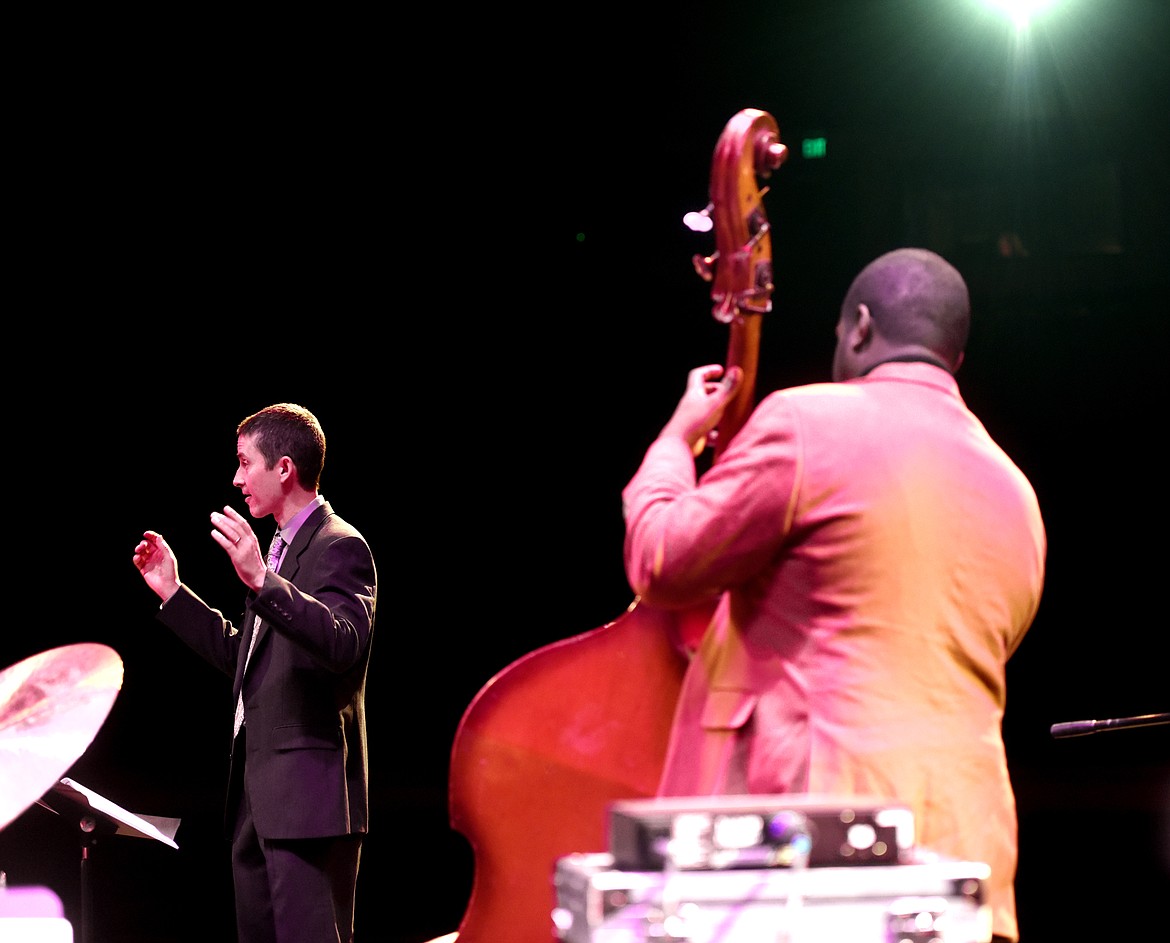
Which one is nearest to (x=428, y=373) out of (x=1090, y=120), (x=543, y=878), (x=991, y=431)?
(x=991, y=431)

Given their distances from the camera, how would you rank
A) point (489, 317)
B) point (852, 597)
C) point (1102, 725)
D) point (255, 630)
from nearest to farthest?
point (852, 597), point (1102, 725), point (255, 630), point (489, 317)

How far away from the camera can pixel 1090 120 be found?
20.9 ft

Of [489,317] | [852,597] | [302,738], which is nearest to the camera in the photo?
[852,597]

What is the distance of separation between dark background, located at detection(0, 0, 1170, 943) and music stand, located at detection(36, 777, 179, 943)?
105 inches

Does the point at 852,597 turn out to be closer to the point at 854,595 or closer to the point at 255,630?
the point at 854,595

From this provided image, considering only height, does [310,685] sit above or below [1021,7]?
below

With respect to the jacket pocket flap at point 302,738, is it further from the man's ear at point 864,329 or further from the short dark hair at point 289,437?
the man's ear at point 864,329

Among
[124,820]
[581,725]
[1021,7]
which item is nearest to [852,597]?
[581,725]

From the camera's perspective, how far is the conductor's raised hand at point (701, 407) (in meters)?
1.71

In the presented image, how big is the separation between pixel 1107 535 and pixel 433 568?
10.9 feet

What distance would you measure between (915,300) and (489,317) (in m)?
4.85

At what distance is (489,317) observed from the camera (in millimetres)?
6457

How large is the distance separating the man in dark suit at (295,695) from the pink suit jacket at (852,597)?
4.40 ft

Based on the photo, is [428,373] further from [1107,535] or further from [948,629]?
[948,629]
